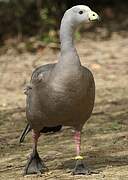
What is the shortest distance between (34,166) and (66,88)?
3.00 feet

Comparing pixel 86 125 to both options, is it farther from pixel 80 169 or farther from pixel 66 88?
pixel 66 88

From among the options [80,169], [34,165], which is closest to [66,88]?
[80,169]

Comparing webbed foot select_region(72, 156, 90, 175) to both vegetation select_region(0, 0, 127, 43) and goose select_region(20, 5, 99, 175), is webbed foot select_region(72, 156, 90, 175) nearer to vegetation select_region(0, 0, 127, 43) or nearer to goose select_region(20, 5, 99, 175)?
goose select_region(20, 5, 99, 175)

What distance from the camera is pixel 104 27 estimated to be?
1509 cm

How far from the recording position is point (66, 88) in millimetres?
4836

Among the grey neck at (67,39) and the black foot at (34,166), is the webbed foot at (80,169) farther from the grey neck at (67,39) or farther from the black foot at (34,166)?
the grey neck at (67,39)

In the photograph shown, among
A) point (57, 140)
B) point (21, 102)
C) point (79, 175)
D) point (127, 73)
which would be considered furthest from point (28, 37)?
point (79, 175)

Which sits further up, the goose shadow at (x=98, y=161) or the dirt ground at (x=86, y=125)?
the goose shadow at (x=98, y=161)

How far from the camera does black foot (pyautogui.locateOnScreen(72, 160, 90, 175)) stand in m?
5.20

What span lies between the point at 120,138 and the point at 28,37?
7.89 meters

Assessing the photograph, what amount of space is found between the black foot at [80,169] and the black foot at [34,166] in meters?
0.33

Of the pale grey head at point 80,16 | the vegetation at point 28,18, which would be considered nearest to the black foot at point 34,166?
the pale grey head at point 80,16

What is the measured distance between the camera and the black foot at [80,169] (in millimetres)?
5203

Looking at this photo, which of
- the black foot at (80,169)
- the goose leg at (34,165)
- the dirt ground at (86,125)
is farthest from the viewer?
the dirt ground at (86,125)
